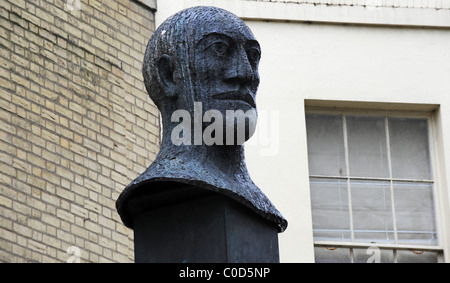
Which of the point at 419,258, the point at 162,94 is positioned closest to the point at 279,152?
the point at 419,258

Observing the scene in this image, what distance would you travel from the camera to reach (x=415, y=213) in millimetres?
15422

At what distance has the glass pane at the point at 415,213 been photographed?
15320 mm

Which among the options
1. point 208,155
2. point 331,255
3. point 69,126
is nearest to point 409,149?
point 331,255

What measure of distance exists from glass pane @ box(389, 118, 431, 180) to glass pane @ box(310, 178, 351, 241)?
2.13 ft

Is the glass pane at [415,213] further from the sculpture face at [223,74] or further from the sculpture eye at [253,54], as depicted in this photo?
the sculpture face at [223,74]

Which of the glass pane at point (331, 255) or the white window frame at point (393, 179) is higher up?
the white window frame at point (393, 179)

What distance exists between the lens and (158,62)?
26.0 ft

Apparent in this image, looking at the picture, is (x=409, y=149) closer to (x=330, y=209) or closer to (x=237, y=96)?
(x=330, y=209)

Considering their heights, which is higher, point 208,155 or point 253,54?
point 253,54

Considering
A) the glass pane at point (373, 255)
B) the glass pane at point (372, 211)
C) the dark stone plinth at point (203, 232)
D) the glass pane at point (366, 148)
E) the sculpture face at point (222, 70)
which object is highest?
the glass pane at point (366, 148)

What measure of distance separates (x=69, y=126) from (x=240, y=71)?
5.70m

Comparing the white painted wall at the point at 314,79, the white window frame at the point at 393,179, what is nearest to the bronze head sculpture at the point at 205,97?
the white painted wall at the point at 314,79

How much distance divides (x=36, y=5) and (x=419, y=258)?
4.73 meters

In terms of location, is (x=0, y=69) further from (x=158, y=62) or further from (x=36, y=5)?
(x=158, y=62)
